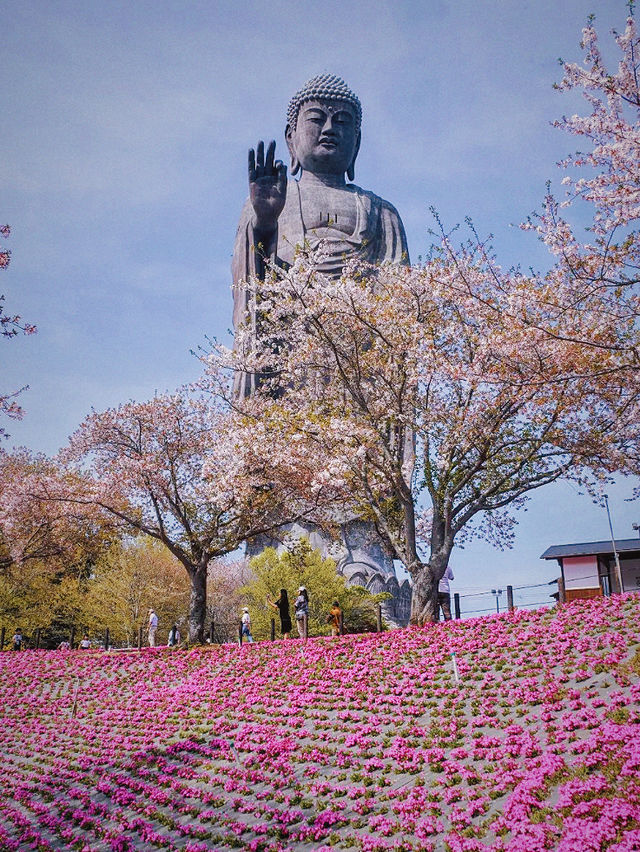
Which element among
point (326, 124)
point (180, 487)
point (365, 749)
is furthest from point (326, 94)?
point (365, 749)

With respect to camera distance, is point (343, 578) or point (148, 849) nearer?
point (148, 849)

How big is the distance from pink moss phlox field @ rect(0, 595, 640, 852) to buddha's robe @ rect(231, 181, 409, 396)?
17203 millimetres

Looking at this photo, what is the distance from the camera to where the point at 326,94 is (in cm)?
3612

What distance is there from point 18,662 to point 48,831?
16574 mm

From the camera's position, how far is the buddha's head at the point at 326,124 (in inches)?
1428

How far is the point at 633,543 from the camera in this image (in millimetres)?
28562

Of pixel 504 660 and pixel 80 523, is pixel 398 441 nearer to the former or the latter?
pixel 504 660

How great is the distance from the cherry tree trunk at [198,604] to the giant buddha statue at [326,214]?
6.97m

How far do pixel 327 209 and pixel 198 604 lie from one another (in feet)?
65.9

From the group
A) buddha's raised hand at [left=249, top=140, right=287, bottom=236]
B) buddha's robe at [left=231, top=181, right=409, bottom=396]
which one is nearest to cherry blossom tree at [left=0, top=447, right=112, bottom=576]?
buddha's robe at [left=231, top=181, right=409, bottom=396]

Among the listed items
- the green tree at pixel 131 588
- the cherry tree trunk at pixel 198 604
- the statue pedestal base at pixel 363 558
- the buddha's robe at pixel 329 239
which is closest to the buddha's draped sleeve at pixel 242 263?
the buddha's robe at pixel 329 239

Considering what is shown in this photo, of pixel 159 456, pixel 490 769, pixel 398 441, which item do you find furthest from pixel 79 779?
pixel 159 456

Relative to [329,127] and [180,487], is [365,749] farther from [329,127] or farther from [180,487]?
[329,127]

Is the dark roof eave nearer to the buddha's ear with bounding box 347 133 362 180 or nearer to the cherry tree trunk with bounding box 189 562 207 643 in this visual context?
the cherry tree trunk with bounding box 189 562 207 643
